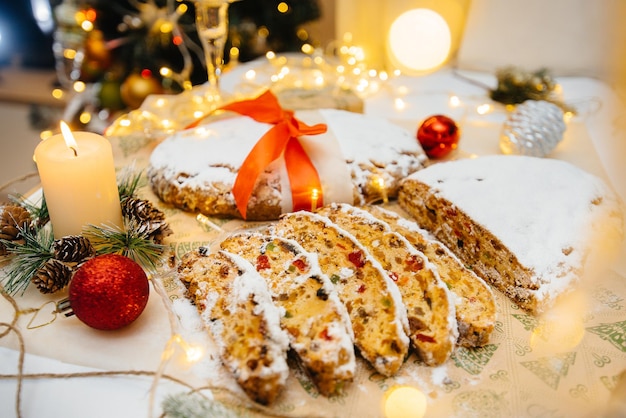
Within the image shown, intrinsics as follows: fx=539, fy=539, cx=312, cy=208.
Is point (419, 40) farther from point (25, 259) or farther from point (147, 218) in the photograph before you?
point (25, 259)

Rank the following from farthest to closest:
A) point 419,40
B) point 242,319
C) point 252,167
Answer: point 419,40 → point 252,167 → point 242,319

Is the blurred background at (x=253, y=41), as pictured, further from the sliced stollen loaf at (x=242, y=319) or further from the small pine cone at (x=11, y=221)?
the sliced stollen loaf at (x=242, y=319)

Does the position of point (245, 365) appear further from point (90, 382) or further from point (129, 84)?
point (129, 84)

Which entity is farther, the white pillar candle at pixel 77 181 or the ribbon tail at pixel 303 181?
the ribbon tail at pixel 303 181

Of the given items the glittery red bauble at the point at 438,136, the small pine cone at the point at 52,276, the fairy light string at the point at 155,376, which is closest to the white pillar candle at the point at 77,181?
the small pine cone at the point at 52,276

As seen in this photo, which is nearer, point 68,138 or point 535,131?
point 68,138

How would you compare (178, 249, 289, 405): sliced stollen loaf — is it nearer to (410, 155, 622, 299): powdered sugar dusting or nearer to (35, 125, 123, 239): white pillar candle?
(35, 125, 123, 239): white pillar candle

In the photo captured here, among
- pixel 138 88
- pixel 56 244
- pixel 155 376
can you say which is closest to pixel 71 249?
pixel 56 244

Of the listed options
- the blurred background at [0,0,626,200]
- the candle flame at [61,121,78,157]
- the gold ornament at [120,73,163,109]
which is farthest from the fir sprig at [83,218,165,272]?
the gold ornament at [120,73,163,109]
